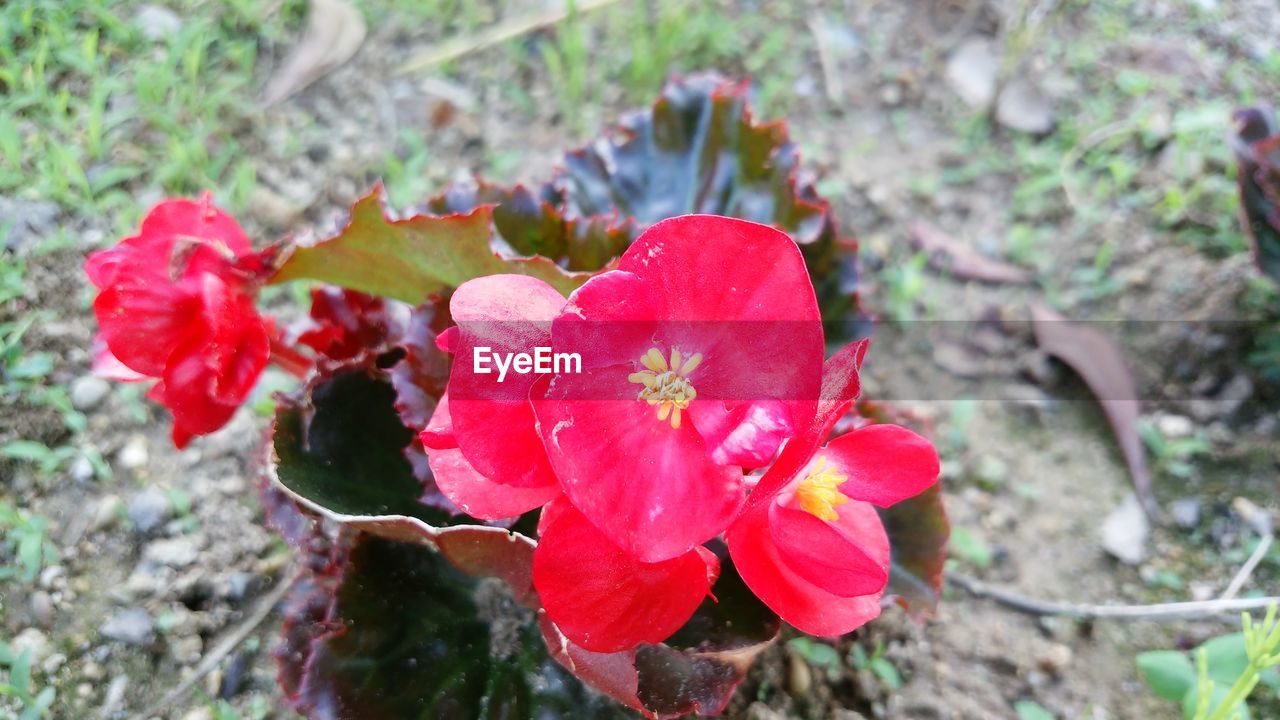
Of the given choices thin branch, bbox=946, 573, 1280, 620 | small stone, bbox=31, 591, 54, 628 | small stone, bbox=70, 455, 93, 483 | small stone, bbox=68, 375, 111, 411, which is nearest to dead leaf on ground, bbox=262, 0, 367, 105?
small stone, bbox=68, 375, 111, 411

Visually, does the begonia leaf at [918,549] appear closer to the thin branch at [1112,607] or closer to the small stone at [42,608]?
the thin branch at [1112,607]

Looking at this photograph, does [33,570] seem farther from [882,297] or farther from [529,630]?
[882,297]

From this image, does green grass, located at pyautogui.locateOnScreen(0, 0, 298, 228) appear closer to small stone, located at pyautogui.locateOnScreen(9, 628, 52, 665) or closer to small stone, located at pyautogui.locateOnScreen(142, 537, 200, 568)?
small stone, located at pyautogui.locateOnScreen(142, 537, 200, 568)

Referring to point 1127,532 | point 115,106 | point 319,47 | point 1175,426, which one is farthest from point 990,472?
point 115,106

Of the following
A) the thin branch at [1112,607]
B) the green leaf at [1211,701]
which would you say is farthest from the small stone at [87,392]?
the green leaf at [1211,701]

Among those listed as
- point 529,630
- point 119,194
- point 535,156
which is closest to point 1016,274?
point 535,156

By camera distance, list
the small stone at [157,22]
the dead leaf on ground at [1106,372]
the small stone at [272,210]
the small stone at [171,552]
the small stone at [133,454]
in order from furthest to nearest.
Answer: the small stone at [157,22] < the small stone at [272,210] < the dead leaf on ground at [1106,372] < the small stone at [133,454] < the small stone at [171,552]

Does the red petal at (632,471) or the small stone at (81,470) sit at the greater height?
the red petal at (632,471)

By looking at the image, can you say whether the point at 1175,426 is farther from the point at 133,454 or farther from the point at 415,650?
the point at 133,454
